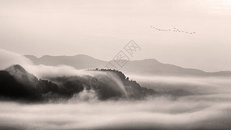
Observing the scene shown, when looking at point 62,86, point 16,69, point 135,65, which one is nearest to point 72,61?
point 62,86

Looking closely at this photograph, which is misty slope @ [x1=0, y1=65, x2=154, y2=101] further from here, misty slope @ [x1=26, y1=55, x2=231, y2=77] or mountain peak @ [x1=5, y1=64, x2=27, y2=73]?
misty slope @ [x1=26, y1=55, x2=231, y2=77]

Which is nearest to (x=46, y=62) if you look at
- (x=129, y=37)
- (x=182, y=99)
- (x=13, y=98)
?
(x=13, y=98)

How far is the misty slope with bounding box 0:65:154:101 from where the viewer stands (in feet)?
24.0

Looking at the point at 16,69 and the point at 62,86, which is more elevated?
the point at 16,69

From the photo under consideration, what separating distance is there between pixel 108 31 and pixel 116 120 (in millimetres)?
1656

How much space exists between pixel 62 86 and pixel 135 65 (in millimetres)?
1414

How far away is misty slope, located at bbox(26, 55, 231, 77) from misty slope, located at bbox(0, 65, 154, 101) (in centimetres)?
18

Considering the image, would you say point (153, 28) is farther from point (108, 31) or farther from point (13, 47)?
point (13, 47)

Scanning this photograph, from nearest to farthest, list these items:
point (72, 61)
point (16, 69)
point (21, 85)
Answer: point (16, 69)
point (21, 85)
point (72, 61)

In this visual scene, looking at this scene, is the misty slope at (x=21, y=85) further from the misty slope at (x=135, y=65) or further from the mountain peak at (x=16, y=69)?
the misty slope at (x=135, y=65)

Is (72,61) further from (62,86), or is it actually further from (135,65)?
(135,65)

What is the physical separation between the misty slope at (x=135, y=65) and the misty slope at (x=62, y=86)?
0.18 m

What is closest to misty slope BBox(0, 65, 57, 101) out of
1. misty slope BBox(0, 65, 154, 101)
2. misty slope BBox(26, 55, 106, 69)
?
misty slope BBox(0, 65, 154, 101)

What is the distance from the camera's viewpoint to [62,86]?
24.5ft
